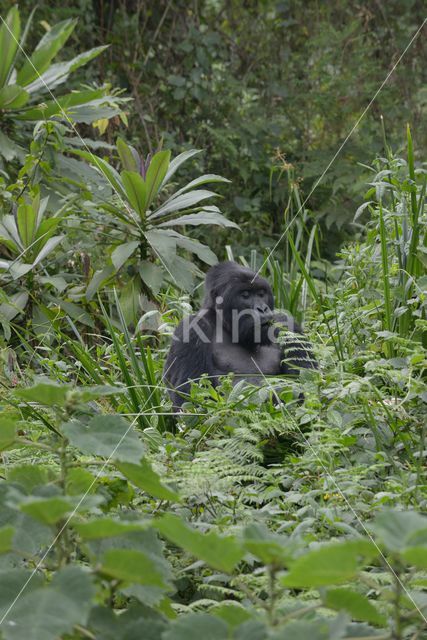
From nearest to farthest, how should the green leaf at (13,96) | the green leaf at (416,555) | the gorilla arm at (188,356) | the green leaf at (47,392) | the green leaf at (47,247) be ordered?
1. the green leaf at (416,555)
2. the green leaf at (47,392)
3. the gorilla arm at (188,356)
4. the green leaf at (47,247)
5. the green leaf at (13,96)

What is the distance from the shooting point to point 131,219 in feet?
13.3

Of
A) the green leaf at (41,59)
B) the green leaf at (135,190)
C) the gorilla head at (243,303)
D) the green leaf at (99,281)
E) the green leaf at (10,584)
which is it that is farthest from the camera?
the green leaf at (41,59)

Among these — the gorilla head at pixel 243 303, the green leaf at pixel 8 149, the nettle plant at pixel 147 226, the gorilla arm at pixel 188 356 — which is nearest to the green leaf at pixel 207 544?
the gorilla arm at pixel 188 356

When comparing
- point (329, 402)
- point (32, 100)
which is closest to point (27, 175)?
point (32, 100)

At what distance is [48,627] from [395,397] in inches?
63.8

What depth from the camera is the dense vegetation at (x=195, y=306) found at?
42.3 inches

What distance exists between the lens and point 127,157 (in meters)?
4.12

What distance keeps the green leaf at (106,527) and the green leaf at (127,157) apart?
3149mm

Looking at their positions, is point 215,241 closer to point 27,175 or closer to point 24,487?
point 27,175

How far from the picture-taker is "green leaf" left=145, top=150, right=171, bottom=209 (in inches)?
152

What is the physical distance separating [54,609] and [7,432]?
0.37m

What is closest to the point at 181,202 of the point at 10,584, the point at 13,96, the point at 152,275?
the point at 152,275

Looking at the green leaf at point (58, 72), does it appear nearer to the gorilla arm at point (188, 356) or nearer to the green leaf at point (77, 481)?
the gorilla arm at point (188, 356)

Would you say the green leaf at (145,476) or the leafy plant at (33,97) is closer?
the green leaf at (145,476)
